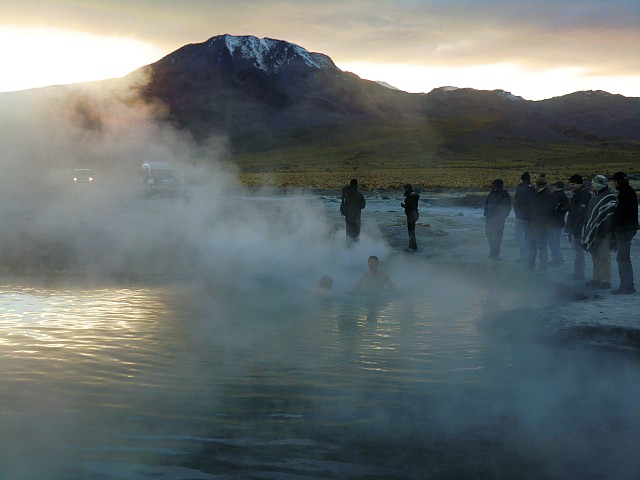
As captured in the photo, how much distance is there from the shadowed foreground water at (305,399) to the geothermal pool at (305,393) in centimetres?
2

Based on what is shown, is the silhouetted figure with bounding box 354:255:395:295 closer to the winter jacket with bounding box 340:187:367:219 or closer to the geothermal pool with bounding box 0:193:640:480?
the geothermal pool with bounding box 0:193:640:480

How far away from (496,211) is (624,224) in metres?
4.46

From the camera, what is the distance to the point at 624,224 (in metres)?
9.62

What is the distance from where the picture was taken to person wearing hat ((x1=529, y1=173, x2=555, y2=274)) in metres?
12.4

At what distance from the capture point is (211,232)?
19.4 metres

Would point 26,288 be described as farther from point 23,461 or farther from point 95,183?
point 95,183

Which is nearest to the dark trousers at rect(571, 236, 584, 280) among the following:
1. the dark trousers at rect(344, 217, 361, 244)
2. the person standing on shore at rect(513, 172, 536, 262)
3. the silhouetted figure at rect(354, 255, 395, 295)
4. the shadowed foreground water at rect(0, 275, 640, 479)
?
the person standing on shore at rect(513, 172, 536, 262)

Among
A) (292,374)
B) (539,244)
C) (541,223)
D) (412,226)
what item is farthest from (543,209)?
(292,374)

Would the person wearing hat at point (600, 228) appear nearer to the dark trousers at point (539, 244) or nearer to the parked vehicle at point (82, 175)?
the dark trousers at point (539, 244)

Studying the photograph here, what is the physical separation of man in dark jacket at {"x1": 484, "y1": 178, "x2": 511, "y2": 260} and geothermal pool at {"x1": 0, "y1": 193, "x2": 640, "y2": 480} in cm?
380

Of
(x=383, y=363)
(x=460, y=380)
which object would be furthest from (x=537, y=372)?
(x=383, y=363)

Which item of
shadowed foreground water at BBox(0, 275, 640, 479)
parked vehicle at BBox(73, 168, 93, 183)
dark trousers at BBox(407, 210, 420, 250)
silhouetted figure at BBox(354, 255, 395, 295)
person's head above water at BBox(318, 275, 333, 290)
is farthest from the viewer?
parked vehicle at BBox(73, 168, 93, 183)

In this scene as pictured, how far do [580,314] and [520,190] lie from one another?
5.24m

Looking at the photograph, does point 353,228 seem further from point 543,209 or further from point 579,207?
point 579,207
